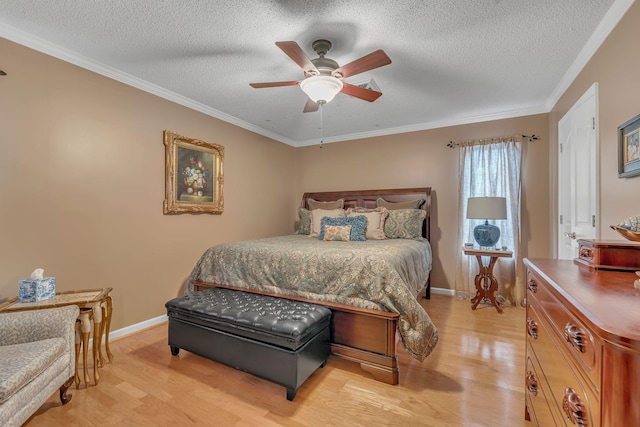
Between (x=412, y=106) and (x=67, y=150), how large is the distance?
3.60 meters

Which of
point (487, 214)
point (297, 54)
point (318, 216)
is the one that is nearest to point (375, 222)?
point (318, 216)

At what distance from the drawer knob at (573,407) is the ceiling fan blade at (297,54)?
209 centimetres

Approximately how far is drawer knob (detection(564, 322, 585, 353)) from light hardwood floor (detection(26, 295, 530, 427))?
111 centimetres

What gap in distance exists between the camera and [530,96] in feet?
10.8

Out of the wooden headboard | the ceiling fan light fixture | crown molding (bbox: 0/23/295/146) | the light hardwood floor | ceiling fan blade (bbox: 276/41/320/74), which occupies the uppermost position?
crown molding (bbox: 0/23/295/146)

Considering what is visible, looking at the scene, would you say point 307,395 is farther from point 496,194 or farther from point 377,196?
point 496,194

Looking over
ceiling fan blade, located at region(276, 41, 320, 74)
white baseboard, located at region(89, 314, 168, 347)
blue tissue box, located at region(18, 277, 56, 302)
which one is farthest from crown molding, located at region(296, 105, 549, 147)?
blue tissue box, located at region(18, 277, 56, 302)

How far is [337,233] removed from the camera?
11.5ft

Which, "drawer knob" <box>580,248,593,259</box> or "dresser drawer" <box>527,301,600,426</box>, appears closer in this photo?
"dresser drawer" <box>527,301,600,426</box>

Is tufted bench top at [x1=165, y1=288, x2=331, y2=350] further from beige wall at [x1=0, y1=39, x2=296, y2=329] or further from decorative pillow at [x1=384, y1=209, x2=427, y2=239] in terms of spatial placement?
decorative pillow at [x1=384, y1=209, x2=427, y2=239]

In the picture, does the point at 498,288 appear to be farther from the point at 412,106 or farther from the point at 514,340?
the point at 412,106

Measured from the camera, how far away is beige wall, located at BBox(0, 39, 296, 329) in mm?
2178

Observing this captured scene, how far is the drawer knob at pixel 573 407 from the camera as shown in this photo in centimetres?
80

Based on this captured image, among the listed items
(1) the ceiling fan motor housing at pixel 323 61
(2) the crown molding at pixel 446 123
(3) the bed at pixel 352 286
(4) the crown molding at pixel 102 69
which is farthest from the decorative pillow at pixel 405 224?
(4) the crown molding at pixel 102 69
